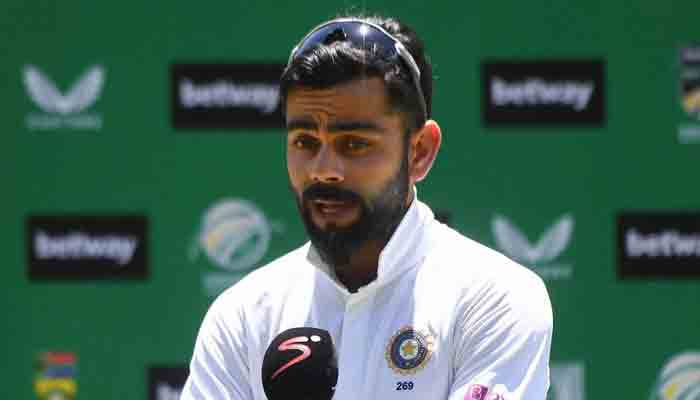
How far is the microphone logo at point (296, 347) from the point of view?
6.14ft

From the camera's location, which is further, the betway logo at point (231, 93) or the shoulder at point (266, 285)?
the betway logo at point (231, 93)

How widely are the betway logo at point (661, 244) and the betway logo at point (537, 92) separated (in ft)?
1.94

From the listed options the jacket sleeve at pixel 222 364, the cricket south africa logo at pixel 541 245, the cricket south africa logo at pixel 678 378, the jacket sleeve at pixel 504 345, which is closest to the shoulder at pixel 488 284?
the jacket sleeve at pixel 504 345

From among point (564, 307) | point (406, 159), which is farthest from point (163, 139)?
point (406, 159)

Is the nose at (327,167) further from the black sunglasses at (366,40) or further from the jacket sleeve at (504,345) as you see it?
the jacket sleeve at (504,345)

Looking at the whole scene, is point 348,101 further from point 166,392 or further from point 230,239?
point 166,392

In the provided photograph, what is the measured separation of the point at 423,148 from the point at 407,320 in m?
0.30

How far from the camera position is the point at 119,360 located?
539 cm

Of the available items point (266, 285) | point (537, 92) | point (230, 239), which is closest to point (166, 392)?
point (230, 239)

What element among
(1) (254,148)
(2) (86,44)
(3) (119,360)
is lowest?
(3) (119,360)

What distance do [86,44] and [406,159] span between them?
343 centimetres

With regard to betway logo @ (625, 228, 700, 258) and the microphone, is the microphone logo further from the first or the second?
betway logo @ (625, 228, 700, 258)

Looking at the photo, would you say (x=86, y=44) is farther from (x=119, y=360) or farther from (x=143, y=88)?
(x=119, y=360)

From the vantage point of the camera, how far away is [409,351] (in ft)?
7.28
